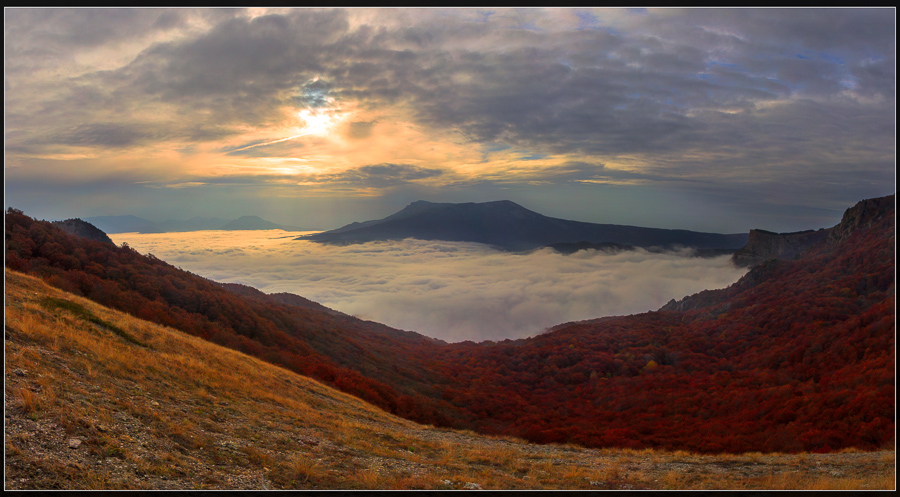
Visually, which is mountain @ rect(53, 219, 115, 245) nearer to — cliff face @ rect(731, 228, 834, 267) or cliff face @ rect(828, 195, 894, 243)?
cliff face @ rect(828, 195, 894, 243)

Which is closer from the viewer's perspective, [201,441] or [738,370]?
[201,441]

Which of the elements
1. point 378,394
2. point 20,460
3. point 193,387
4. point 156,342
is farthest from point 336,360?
point 20,460

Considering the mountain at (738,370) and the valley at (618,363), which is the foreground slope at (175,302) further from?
the mountain at (738,370)

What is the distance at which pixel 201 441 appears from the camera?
1031 centimetres

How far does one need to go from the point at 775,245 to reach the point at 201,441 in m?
152

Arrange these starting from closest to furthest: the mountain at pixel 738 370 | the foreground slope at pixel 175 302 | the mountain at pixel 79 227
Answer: the mountain at pixel 738 370 → the foreground slope at pixel 175 302 → the mountain at pixel 79 227

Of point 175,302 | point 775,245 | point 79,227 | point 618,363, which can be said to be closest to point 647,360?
point 618,363

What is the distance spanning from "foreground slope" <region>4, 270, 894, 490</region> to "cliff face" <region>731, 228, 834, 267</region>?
352 ft

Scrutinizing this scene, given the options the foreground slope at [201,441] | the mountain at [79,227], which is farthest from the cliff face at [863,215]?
the mountain at [79,227]

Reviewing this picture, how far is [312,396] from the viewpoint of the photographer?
22.1 metres

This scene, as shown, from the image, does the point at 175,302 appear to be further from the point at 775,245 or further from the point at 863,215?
the point at 775,245

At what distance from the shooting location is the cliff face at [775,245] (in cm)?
10388

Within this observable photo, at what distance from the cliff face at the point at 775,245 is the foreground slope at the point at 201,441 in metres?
107

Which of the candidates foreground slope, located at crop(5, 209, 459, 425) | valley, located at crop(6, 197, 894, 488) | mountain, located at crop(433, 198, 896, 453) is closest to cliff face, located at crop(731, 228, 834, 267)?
mountain, located at crop(433, 198, 896, 453)
